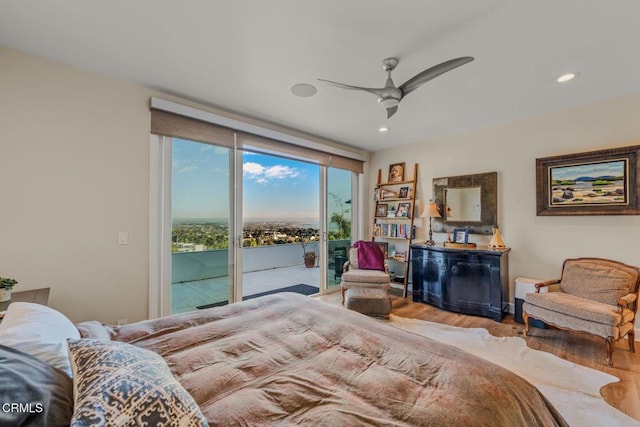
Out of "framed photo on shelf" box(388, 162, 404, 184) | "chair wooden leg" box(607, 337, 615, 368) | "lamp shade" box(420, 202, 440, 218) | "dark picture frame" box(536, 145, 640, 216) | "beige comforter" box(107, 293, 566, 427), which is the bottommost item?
"chair wooden leg" box(607, 337, 615, 368)

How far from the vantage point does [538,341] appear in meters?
2.76

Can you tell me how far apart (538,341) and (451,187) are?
2.21 meters

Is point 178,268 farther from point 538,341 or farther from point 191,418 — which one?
point 538,341

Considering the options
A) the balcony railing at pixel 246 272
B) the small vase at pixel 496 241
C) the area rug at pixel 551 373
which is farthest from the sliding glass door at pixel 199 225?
the small vase at pixel 496 241

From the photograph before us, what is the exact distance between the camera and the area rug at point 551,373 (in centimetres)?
172

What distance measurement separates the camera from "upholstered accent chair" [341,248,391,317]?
3352 millimetres

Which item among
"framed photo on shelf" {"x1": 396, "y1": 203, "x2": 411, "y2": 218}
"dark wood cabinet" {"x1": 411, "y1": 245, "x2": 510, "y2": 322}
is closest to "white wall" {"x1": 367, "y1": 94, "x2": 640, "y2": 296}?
"dark wood cabinet" {"x1": 411, "y1": 245, "x2": 510, "y2": 322}

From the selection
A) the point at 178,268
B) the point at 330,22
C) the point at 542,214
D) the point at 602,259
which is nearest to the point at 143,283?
the point at 178,268

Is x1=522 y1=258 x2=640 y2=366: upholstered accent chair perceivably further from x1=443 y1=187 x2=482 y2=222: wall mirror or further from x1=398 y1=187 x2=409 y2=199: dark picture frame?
x1=398 y1=187 x2=409 y2=199: dark picture frame

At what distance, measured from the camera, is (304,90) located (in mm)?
2744

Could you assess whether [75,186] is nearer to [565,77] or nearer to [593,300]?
[565,77]
